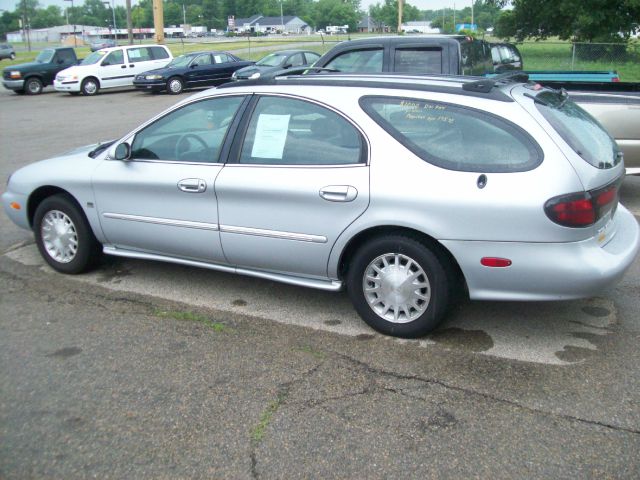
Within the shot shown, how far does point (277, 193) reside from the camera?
4309 mm

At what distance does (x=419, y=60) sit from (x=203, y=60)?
60.3 ft

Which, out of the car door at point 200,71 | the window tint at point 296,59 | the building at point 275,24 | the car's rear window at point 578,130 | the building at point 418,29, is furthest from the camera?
the building at point 275,24

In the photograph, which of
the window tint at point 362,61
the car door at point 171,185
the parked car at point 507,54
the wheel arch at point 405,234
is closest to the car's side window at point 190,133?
the car door at point 171,185

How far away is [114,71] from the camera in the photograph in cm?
2497

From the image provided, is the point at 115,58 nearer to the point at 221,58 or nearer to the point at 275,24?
the point at 221,58

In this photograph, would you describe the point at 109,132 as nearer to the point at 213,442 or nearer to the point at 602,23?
the point at 213,442

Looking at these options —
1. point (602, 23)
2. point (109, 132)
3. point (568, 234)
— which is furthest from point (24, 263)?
point (602, 23)

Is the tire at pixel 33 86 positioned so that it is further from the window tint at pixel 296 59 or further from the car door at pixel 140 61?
the window tint at pixel 296 59

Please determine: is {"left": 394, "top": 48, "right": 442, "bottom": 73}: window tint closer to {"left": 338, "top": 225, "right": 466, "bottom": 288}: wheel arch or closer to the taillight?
{"left": 338, "top": 225, "right": 466, "bottom": 288}: wheel arch

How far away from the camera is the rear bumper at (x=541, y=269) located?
3.68 m

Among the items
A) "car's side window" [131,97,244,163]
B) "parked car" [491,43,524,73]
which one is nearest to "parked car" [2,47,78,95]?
"parked car" [491,43,524,73]

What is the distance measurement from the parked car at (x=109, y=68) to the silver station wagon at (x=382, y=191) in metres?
21.0

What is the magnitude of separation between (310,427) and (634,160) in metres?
5.29

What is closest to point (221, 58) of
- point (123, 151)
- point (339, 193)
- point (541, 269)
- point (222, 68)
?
point (222, 68)
